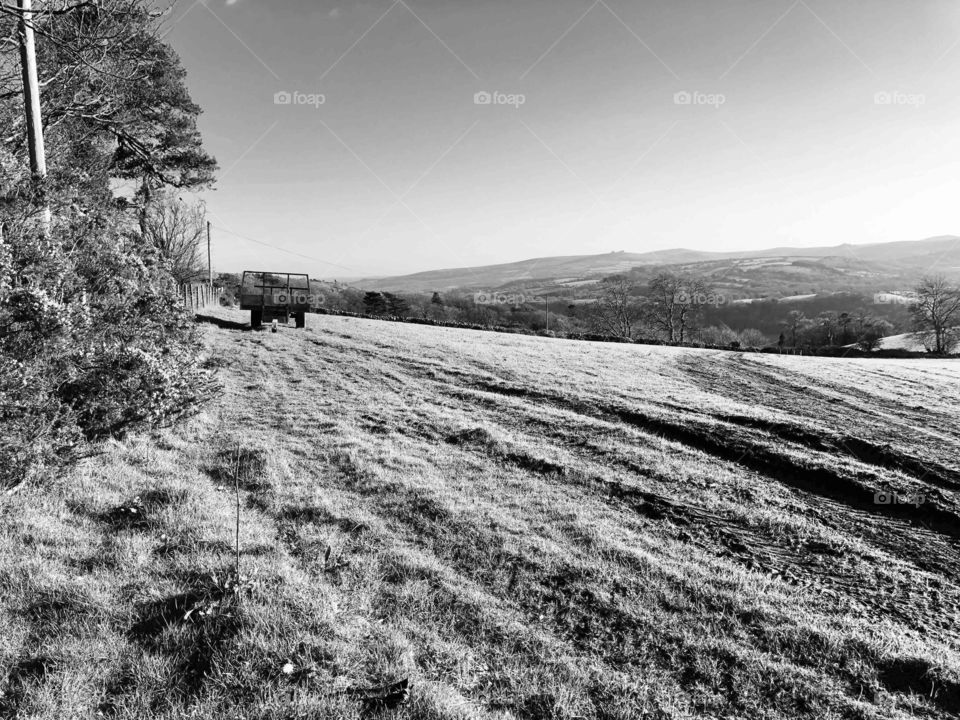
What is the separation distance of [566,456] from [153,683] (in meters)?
6.52

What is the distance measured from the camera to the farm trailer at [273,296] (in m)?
21.6

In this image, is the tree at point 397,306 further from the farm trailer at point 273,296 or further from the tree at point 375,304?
the farm trailer at point 273,296

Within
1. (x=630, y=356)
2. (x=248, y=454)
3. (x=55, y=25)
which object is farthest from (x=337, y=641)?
(x=630, y=356)

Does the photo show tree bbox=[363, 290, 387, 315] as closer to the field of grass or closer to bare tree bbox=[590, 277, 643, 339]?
bare tree bbox=[590, 277, 643, 339]

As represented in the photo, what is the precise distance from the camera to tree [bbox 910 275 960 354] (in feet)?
151

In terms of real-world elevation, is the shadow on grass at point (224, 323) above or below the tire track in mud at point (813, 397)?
above

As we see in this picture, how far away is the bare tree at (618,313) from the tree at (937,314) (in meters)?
27.8

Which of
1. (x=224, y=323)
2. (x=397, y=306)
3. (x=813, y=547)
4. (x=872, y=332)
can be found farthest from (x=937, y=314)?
(x=224, y=323)

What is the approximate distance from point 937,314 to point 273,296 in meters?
61.1

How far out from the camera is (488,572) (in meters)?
4.89

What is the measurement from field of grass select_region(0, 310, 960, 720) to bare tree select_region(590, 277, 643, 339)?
52637 millimetres

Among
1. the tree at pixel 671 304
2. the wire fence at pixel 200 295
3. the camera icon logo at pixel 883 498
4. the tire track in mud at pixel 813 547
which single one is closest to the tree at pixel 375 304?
the wire fence at pixel 200 295

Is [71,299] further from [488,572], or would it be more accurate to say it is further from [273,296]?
[273,296]

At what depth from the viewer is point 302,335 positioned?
21.1m
